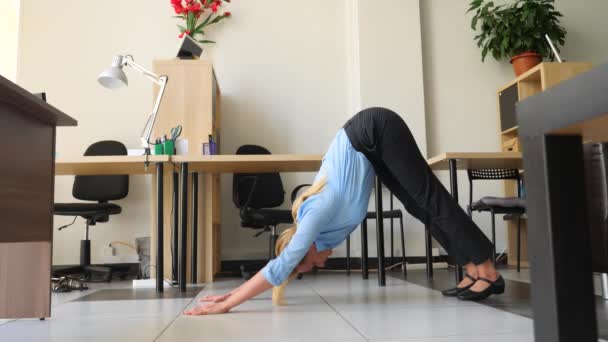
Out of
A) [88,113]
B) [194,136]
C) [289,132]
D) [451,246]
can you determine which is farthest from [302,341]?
[88,113]

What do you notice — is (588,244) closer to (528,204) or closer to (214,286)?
(528,204)

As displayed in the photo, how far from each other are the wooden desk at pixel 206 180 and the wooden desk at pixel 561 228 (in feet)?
7.97

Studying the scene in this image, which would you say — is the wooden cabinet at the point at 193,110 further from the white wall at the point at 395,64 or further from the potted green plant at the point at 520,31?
the potted green plant at the point at 520,31

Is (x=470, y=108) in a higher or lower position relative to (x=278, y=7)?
lower

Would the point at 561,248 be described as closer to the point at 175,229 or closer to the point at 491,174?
the point at 175,229

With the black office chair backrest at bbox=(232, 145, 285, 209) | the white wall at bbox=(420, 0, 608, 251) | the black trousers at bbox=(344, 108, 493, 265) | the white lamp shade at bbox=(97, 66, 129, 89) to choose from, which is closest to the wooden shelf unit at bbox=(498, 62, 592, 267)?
the white wall at bbox=(420, 0, 608, 251)

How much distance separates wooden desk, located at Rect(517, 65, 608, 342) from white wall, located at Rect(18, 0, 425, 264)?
413 cm

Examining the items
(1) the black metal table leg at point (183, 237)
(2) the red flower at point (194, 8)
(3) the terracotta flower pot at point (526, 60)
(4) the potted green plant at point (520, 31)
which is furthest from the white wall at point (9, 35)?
(3) the terracotta flower pot at point (526, 60)

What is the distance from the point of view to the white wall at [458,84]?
4922mm

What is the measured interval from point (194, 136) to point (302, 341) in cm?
256

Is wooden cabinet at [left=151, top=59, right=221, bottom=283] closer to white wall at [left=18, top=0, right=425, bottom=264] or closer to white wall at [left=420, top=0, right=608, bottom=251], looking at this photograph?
white wall at [left=18, top=0, right=425, bottom=264]

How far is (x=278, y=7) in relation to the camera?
4918 mm

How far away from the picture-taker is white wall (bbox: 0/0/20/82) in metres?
4.69

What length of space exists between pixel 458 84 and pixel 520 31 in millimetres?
708
